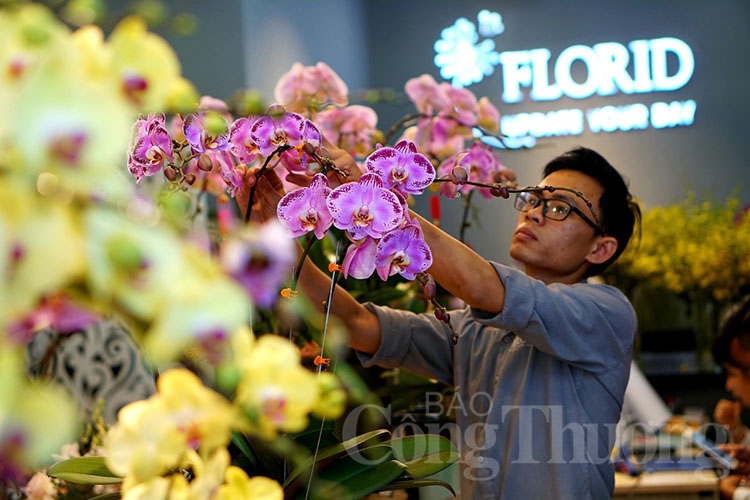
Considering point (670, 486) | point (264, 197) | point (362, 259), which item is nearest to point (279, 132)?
point (362, 259)

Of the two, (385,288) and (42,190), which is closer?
(42,190)

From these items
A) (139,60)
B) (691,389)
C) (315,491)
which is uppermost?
(139,60)

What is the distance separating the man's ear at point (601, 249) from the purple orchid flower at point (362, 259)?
2.59ft

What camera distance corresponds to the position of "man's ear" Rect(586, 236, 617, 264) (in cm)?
167

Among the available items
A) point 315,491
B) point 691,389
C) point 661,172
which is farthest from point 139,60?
point 661,172

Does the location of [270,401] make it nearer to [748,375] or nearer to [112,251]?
[112,251]

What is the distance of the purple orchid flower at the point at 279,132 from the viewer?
101 centimetres

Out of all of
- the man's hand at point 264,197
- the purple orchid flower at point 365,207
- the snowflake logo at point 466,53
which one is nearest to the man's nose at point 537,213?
the man's hand at point 264,197

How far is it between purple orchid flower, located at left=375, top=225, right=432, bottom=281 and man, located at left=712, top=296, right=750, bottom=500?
1536 millimetres

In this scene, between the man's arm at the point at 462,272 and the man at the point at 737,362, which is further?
the man at the point at 737,362

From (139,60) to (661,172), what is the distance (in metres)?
5.31

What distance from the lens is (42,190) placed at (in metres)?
0.40

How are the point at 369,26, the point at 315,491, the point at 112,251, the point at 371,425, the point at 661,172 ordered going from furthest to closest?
1. the point at 369,26
2. the point at 661,172
3. the point at 371,425
4. the point at 315,491
5. the point at 112,251

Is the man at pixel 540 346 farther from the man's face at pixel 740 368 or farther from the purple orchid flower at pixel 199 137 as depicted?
the man's face at pixel 740 368
